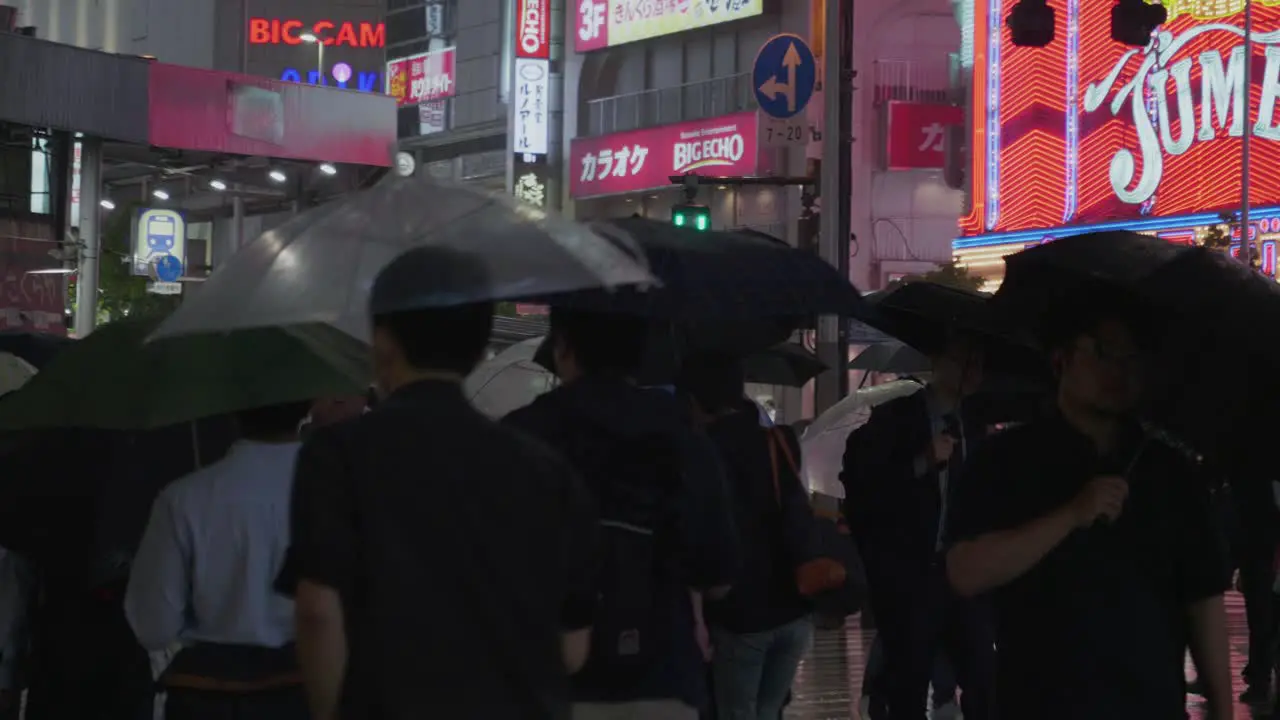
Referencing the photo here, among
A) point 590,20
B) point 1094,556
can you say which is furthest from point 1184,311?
point 590,20

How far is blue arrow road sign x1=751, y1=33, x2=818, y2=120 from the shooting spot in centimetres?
2067

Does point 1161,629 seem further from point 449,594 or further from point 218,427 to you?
point 218,427

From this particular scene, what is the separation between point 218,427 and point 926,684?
324 cm

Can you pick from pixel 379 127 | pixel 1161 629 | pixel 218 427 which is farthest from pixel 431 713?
pixel 379 127

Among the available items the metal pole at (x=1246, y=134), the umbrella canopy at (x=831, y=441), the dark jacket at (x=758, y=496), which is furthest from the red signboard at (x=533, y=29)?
the dark jacket at (x=758, y=496)

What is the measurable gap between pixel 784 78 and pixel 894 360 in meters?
8.77

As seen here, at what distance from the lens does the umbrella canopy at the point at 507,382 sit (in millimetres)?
11648

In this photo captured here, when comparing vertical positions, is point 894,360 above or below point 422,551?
above

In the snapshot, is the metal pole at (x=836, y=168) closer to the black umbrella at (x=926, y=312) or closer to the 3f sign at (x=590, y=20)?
the black umbrella at (x=926, y=312)

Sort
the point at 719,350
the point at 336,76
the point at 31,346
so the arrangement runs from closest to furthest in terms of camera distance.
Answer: the point at 719,350 → the point at 31,346 → the point at 336,76

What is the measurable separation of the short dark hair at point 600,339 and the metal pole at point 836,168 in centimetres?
1359

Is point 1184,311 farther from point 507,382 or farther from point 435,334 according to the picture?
point 507,382

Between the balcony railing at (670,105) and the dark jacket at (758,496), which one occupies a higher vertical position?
the balcony railing at (670,105)

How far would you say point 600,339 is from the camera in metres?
4.76
